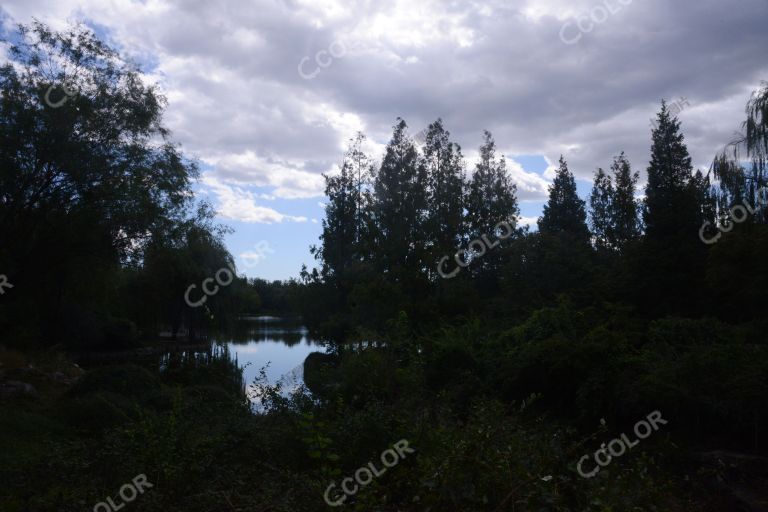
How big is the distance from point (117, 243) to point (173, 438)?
11.9 meters

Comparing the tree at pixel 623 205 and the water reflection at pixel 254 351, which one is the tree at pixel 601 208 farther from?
the water reflection at pixel 254 351

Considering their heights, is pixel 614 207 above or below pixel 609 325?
above

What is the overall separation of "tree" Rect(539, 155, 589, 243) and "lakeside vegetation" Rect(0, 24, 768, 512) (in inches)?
501

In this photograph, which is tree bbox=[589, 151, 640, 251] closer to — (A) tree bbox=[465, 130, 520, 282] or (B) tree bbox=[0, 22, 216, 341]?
(A) tree bbox=[465, 130, 520, 282]

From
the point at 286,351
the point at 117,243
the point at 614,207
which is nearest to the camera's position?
the point at 117,243

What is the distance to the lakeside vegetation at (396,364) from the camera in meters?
5.27

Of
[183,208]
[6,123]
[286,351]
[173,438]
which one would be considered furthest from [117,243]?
[286,351]

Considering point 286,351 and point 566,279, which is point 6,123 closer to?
point 566,279

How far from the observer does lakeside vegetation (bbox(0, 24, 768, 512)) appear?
5266 mm

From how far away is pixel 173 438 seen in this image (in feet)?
20.5

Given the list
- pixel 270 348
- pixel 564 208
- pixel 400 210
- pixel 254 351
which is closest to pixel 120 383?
pixel 400 210

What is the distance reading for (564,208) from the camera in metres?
42.9

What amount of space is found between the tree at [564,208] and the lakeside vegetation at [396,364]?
12.7 meters

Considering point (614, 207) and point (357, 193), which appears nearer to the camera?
point (357, 193)
